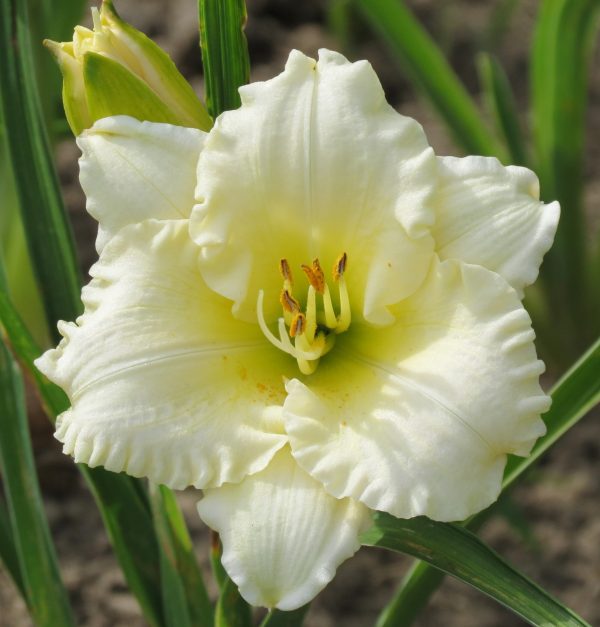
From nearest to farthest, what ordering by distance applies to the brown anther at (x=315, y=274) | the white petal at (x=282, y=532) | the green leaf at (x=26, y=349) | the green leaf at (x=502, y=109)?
1. the white petal at (x=282, y=532)
2. the brown anther at (x=315, y=274)
3. the green leaf at (x=26, y=349)
4. the green leaf at (x=502, y=109)

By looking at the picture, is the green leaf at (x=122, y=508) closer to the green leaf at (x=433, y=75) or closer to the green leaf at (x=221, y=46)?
the green leaf at (x=221, y=46)

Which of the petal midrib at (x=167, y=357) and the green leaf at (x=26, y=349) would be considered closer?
the petal midrib at (x=167, y=357)

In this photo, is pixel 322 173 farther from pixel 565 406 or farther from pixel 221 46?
pixel 565 406

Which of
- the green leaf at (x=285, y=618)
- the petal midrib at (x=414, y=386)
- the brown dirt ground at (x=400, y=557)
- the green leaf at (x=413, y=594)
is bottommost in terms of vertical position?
the brown dirt ground at (x=400, y=557)

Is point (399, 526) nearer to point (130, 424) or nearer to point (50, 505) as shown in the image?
point (130, 424)

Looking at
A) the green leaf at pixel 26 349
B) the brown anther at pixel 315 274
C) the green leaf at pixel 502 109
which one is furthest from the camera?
the green leaf at pixel 502 109

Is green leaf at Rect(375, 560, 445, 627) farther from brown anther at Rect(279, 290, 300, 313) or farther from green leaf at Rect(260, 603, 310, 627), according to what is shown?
brown anther at Rect(279, 290, 300, 313)

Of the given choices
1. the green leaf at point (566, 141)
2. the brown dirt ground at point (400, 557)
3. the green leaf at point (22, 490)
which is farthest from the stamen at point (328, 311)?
the green leaf at point (566, 141)

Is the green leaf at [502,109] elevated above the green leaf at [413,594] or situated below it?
above
